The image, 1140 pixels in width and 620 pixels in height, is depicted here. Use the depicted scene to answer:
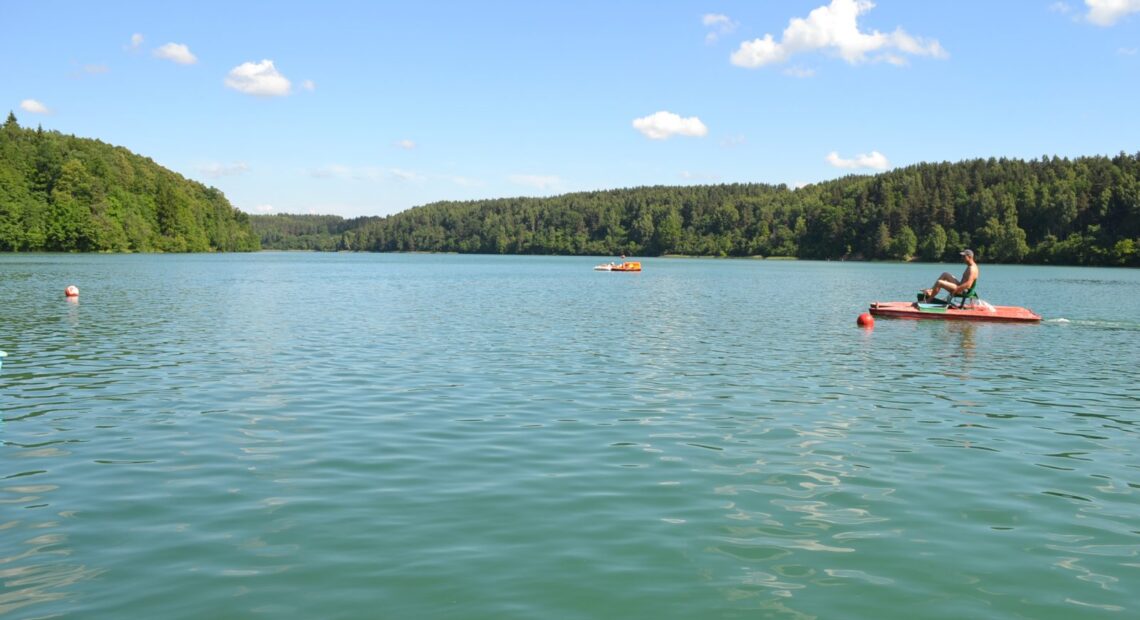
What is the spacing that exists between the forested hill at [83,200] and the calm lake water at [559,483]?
128 meters

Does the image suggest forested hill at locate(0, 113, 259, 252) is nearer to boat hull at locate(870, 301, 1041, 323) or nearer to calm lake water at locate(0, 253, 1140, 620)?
calm lake water at locate(0, 253, 1140, 620)

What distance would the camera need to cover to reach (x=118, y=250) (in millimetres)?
147125

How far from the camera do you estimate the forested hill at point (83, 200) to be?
5246 inches

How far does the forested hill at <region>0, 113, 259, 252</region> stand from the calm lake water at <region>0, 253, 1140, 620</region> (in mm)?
128261

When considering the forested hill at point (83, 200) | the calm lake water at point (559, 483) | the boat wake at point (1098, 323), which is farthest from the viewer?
the forested hill at point (83, 200)

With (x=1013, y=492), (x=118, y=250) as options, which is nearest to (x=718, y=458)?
(x=1013, y=492)

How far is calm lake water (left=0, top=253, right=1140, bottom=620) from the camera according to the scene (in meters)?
7.55

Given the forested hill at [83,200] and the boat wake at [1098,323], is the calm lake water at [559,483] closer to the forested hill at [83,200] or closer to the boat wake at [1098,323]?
the boat wake at [1098,323]

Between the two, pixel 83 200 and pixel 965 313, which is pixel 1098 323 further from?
pixel 83 200

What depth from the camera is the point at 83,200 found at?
14150 cm

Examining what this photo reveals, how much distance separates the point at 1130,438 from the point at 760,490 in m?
7.97

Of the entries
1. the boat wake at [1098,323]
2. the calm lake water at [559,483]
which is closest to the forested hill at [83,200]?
the calm lake water at [559,483]

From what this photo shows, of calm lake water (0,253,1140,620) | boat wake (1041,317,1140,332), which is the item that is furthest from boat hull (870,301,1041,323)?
calm lake water (0,253,1140,620)

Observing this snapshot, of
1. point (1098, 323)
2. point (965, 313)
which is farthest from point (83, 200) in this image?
point (1098, 323)
